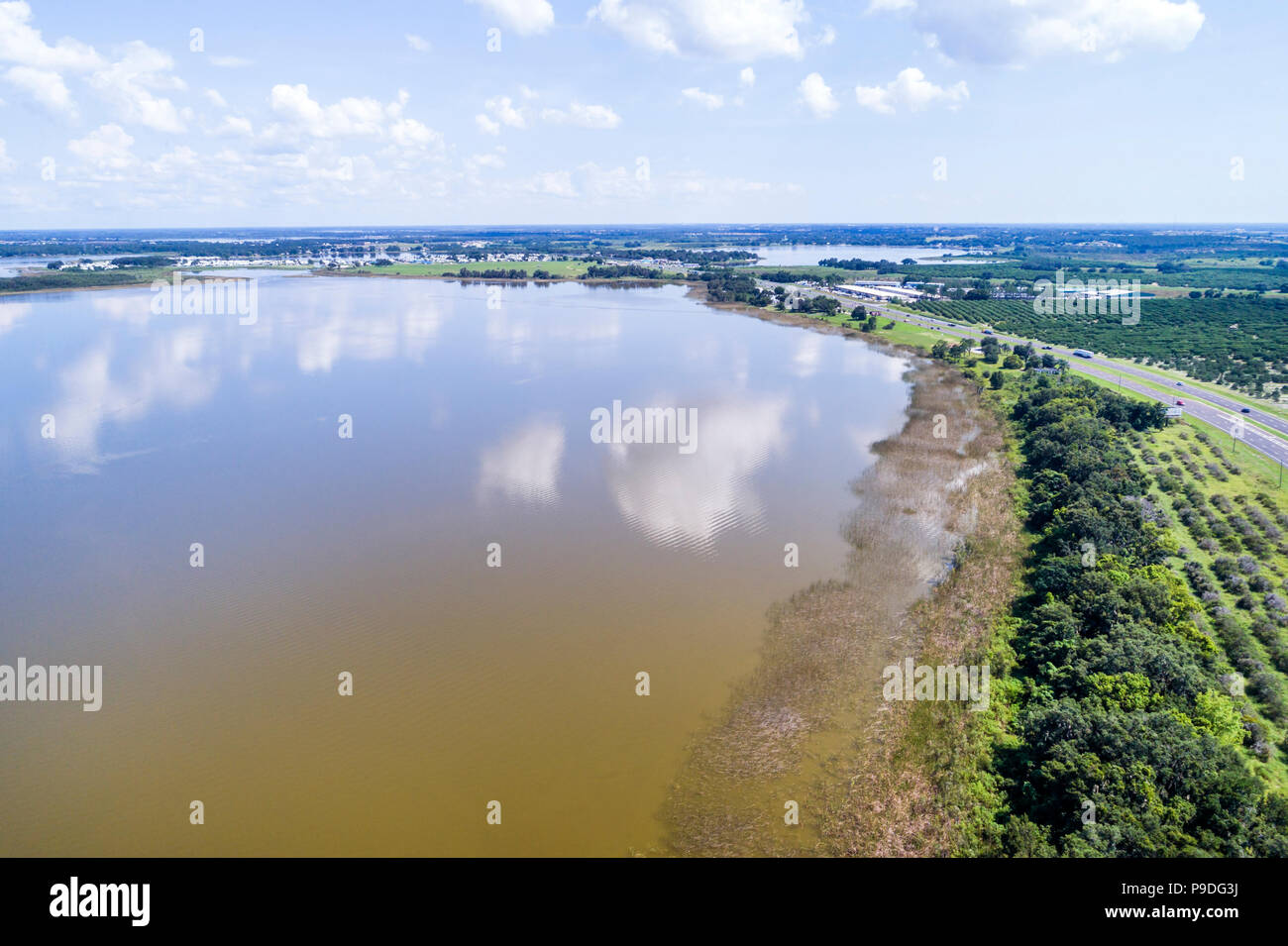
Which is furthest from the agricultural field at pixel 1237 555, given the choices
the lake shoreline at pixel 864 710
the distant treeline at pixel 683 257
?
the distant treeline at pixel 683 257

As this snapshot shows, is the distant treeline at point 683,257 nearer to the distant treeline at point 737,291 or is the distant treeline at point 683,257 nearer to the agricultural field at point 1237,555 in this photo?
the distant treeline at point 737,291

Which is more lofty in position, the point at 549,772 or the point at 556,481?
the point at 556,481

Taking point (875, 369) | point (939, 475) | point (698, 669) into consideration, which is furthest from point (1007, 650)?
point (875, 369)

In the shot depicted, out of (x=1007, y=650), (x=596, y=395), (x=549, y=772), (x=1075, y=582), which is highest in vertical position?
(x=596, y=395)

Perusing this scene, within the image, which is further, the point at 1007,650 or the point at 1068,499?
the point at 1068,499

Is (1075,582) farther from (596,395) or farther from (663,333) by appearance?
(663,333)

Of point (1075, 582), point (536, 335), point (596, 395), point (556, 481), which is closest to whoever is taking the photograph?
point (1075, 582)

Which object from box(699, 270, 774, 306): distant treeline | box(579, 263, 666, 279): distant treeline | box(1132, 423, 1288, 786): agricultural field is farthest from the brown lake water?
box(579, 263, 666, 279): distant treeline

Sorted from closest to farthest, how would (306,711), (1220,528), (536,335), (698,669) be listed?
(306,711) < (698,669) < (1220,528) < (536,335)

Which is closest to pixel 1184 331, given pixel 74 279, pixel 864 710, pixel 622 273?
pixel 864 710
